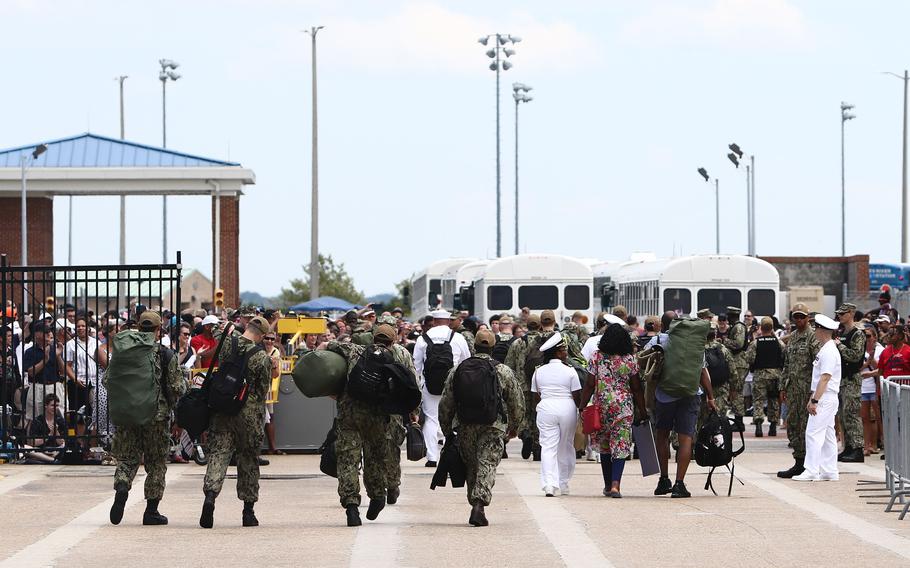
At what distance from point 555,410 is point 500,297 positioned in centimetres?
2425

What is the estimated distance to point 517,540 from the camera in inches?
509

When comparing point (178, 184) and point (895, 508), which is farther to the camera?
point (178, 184)

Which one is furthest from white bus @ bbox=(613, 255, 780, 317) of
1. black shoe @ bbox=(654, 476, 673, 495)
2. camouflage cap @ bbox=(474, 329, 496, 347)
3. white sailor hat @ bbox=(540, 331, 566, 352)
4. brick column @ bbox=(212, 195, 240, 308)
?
camouflage cap @ bbox=(474, 329, 496, 347)

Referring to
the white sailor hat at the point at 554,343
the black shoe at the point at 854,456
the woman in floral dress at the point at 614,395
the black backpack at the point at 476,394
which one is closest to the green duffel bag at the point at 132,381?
the black backpack at the point at 476,394

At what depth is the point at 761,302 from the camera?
39438 mm

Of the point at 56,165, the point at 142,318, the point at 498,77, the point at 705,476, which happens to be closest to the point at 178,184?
the point at 56,165

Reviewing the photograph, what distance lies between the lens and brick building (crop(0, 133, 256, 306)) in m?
45.2

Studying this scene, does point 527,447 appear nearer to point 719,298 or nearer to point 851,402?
point 851,402

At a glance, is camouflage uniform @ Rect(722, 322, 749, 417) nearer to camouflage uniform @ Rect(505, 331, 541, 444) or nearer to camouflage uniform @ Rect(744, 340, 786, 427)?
camouflage uniform @ Rect(744, 340, 786, 427)

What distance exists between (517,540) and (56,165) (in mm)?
38204

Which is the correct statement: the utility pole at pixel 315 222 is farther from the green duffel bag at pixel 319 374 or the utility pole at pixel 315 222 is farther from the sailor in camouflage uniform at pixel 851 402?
the green duffel bag at pixel 319 374

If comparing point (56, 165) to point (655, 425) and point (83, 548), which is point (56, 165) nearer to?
point (655, 425)

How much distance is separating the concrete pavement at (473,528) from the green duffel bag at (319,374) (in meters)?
1.11

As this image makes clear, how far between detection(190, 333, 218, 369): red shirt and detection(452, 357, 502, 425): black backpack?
23.4 feet
